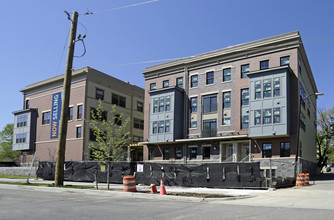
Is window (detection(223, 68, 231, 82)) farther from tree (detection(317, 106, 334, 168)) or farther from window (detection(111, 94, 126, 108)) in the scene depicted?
tree (detection(317, 106, 334, 168))

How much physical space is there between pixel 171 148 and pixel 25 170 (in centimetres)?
1950

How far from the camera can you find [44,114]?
178 ft

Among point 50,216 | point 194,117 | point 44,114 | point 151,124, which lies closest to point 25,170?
point 44,114

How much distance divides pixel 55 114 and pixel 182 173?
3344cm

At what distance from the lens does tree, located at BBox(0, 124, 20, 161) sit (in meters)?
69.6

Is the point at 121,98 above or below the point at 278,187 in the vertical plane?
above

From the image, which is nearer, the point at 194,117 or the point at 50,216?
the point at 50,216

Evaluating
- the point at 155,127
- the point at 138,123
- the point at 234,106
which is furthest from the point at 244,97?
the point at 138,123

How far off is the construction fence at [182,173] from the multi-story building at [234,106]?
1208cm

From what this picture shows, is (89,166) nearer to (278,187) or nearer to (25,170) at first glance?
(278,187)

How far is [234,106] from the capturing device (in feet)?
129

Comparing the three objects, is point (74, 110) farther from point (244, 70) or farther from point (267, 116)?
point (267, 116)

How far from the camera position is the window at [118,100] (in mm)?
53938

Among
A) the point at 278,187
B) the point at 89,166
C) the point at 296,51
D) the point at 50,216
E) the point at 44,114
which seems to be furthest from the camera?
the point at 44,114
